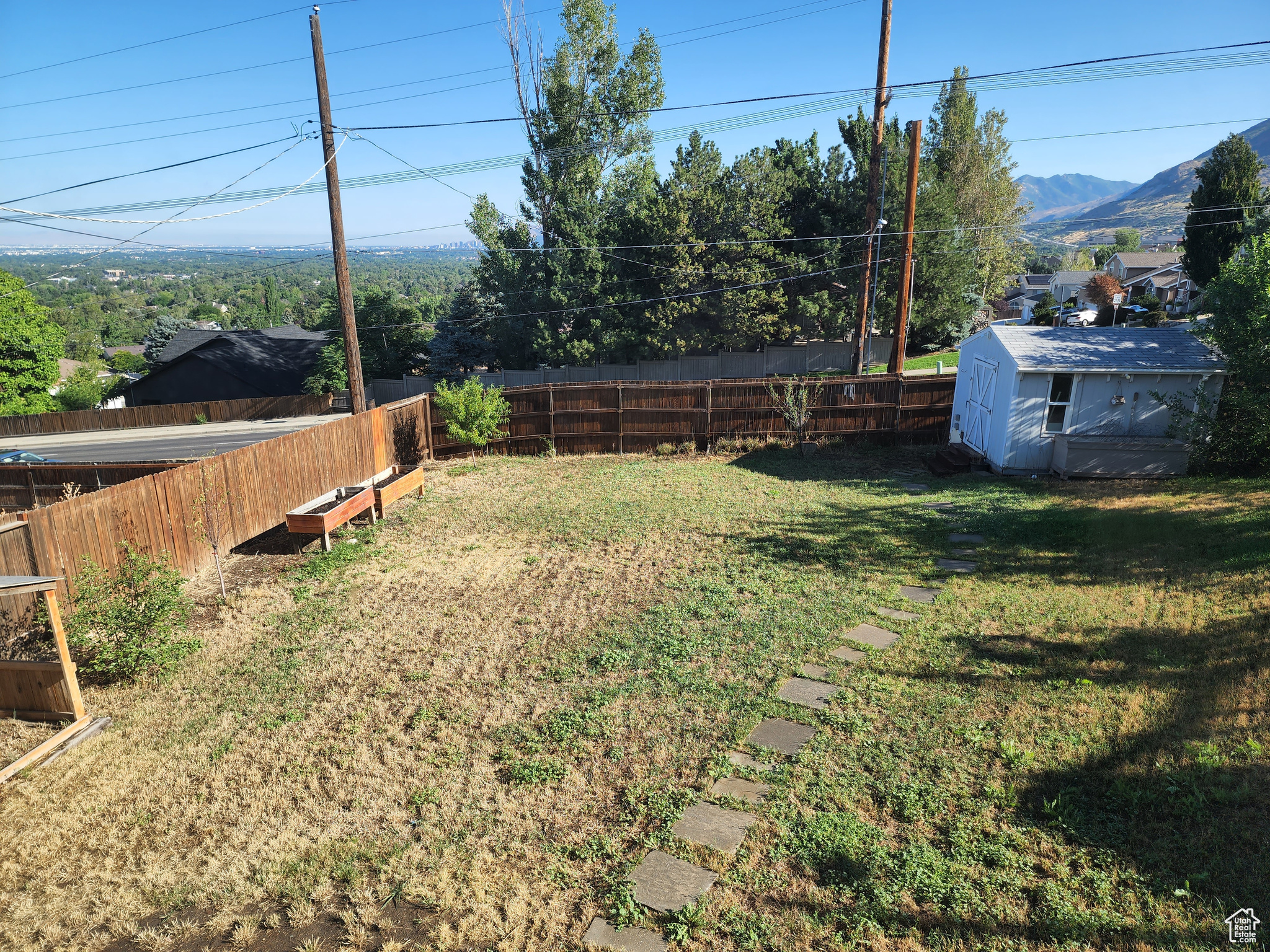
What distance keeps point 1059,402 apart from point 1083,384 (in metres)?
0.57

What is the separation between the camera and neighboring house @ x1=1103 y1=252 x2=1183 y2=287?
60.2 metres

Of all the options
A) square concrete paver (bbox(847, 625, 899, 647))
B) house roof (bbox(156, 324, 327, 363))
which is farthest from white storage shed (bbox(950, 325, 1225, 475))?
house roof (bbox(156, 324, 327, 363))

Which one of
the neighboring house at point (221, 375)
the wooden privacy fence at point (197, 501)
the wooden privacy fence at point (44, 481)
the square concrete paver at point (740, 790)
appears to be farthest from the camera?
the neighboring house at point (221, 375)

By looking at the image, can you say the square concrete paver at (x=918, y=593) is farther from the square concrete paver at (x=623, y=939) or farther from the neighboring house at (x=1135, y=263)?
the neighboring house at (x=1135, y=263)

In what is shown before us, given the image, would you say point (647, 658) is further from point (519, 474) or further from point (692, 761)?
point (519, 474)

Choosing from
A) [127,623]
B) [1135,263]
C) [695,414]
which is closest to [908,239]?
[695,414]

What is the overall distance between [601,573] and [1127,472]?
11.5m

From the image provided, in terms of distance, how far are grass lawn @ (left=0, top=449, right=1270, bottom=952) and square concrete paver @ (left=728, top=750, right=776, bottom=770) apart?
0.10m

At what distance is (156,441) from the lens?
1104 inches

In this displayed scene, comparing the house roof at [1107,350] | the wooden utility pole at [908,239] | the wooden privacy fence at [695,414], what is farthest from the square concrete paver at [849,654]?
the wooden utility pole at [908,239]

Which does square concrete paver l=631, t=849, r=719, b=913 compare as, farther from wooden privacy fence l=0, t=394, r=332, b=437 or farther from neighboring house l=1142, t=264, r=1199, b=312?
neighboring house l=1142, t=264, r=1199, b=312

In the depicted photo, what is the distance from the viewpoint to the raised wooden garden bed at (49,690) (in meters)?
6.52

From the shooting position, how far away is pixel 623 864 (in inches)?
191

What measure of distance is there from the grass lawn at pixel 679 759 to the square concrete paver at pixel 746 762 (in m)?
0.10
